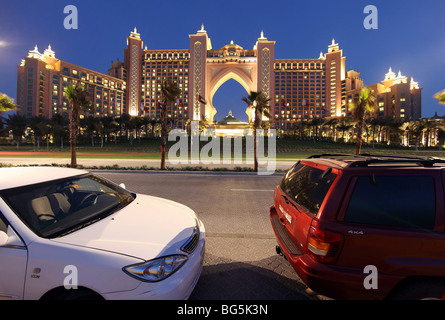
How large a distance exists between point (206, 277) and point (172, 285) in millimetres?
1171

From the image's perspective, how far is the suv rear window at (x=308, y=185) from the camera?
243cm

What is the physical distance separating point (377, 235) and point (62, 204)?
12.8 ft

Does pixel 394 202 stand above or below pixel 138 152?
below

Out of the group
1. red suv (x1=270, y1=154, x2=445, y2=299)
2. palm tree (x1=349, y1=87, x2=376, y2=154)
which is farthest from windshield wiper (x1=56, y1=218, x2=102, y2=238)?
palm tree (x1=349, y1=87, x2=376, y2=154)

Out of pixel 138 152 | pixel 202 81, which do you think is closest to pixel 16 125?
pixel 138 152

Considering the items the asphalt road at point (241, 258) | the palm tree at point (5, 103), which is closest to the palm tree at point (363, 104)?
the asphalt road at point (241, 258)

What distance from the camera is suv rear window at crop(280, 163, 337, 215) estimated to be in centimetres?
243

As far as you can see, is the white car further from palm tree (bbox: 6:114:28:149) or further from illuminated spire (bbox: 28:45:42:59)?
illuminated spire (bbox: 28:45:42:59)

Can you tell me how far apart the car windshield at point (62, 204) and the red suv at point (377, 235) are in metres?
2.52

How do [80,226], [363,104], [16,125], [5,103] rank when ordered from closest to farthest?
[80,226] < [5,103] < [363,104] < [16,125]

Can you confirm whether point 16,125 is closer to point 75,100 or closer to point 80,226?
point 75,100

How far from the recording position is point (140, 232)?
7.70ft

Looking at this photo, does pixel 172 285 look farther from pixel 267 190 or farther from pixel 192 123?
pixel 192 123

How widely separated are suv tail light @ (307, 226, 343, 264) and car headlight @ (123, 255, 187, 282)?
137cm
